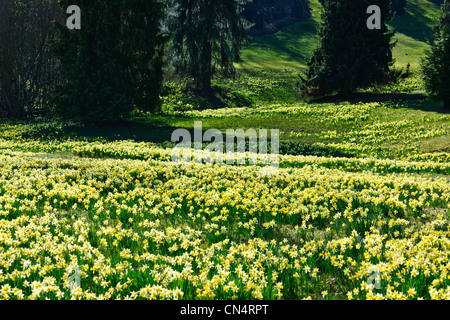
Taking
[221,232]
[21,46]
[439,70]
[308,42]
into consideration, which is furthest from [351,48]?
[308,42]

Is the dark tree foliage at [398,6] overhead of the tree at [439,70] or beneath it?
overhead

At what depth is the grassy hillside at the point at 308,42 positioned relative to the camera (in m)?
65.8

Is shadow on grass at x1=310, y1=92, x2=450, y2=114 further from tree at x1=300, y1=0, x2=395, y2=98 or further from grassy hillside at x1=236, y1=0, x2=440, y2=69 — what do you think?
grassy hillside at x1=236, y1=0, x2=440, y2=69

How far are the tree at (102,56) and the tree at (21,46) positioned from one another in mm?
5555

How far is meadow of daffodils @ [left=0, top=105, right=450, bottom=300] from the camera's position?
3.77 m

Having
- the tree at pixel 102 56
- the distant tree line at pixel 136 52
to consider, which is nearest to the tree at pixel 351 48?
the distant tree line at pixel 136 52

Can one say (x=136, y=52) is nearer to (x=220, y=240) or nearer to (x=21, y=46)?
(x=21, y=46)

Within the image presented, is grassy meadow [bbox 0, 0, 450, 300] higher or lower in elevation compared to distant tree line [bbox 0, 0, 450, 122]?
lower

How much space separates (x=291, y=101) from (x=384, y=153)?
25991 mm

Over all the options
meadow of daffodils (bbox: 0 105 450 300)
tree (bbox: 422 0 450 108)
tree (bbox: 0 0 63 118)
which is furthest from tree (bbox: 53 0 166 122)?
tree (bbox: 422 0 450 108)

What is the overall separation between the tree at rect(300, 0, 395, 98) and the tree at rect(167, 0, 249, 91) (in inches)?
348

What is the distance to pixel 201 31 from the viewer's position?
34312mm

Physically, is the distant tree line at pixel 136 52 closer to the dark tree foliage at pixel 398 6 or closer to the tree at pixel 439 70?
the tree at pixel 439 70

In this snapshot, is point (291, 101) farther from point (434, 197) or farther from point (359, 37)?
point (434, 197)
